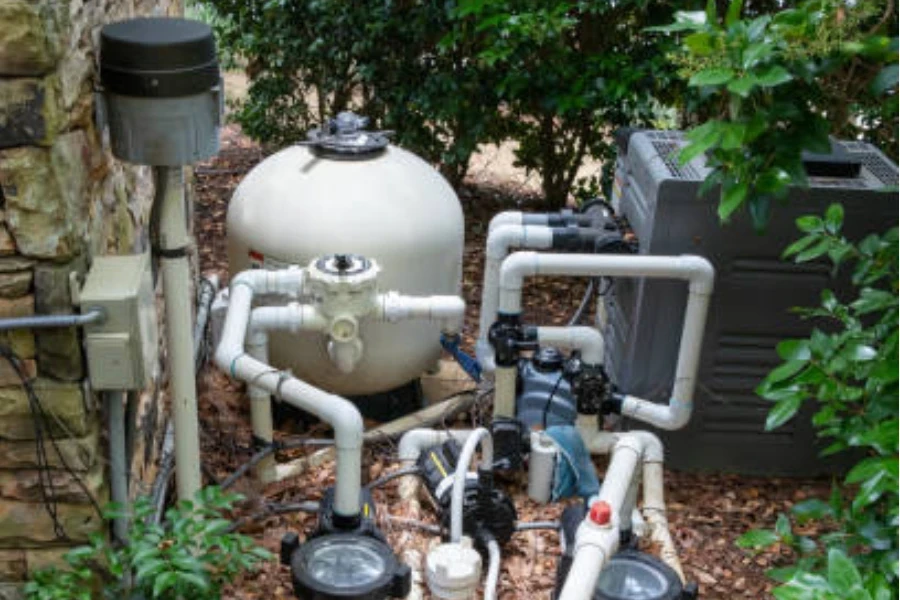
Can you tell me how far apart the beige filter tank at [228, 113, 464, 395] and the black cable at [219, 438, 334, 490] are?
0.28 m

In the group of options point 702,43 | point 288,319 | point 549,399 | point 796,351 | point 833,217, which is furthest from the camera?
point 549,399

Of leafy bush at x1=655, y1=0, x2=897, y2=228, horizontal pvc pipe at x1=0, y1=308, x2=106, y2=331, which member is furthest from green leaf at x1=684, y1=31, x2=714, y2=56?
horizontal pvc pipe at x1=0, y1=308, x2=106, y2=331

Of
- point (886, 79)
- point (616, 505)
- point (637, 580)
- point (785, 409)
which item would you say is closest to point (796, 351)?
point (785, 409)

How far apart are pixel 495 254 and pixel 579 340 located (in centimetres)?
44

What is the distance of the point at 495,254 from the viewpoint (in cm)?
400

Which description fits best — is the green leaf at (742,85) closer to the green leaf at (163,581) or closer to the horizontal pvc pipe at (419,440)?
the green leaf at (163,581)

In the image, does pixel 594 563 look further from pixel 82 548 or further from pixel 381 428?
pixel 381 428

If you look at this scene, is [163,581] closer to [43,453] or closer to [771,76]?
[43,453]

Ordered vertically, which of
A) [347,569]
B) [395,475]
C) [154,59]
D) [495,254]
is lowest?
[395,475]

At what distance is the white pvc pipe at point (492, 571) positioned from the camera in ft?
10.6

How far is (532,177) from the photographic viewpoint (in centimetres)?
755

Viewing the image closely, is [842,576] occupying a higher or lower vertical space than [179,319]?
higher

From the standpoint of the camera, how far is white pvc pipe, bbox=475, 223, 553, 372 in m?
4.00

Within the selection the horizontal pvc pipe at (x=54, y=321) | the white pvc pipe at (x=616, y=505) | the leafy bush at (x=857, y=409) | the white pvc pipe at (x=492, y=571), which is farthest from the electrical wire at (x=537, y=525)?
the horizontal pvc pipe at (x=54, y=321)
